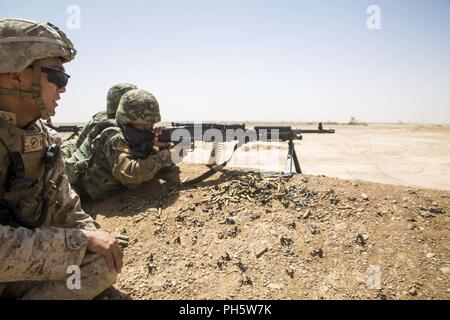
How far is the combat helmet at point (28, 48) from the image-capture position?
261 centimetres

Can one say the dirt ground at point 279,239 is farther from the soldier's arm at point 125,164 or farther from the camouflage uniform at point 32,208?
the camouflage uniform at point 32,208

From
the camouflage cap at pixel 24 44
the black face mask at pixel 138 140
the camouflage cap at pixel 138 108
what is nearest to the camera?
the camouflage cap at pixel 24 44

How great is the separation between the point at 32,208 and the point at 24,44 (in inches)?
53.9

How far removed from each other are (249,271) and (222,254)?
1.44ft

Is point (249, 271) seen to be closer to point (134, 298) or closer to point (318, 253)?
point (318, 253)

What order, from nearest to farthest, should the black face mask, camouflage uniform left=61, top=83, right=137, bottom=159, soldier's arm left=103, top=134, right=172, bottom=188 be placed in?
soldier's arm left=103, top=134, right=172, bottom=188
the black face mask
camouflage uniform left=61, top=83, right=137, bottom=159

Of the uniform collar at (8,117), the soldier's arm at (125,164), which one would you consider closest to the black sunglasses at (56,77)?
the uniform collar at (8,117)

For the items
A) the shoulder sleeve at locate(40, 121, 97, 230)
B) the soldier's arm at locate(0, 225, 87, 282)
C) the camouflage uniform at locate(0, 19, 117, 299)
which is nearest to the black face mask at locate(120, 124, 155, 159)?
the shoulder sleeve at locate(40, 121, 97, 230)

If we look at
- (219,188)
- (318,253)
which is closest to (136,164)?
(219,188)

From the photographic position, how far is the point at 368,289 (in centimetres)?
336

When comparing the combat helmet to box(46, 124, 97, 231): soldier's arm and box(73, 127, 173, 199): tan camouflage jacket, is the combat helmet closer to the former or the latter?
box(46, 124, 97, 231): soldier's arm

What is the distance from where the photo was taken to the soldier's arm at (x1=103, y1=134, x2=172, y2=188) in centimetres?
525

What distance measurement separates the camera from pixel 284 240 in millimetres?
4113

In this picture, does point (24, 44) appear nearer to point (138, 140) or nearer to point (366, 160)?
point (138, 140)
